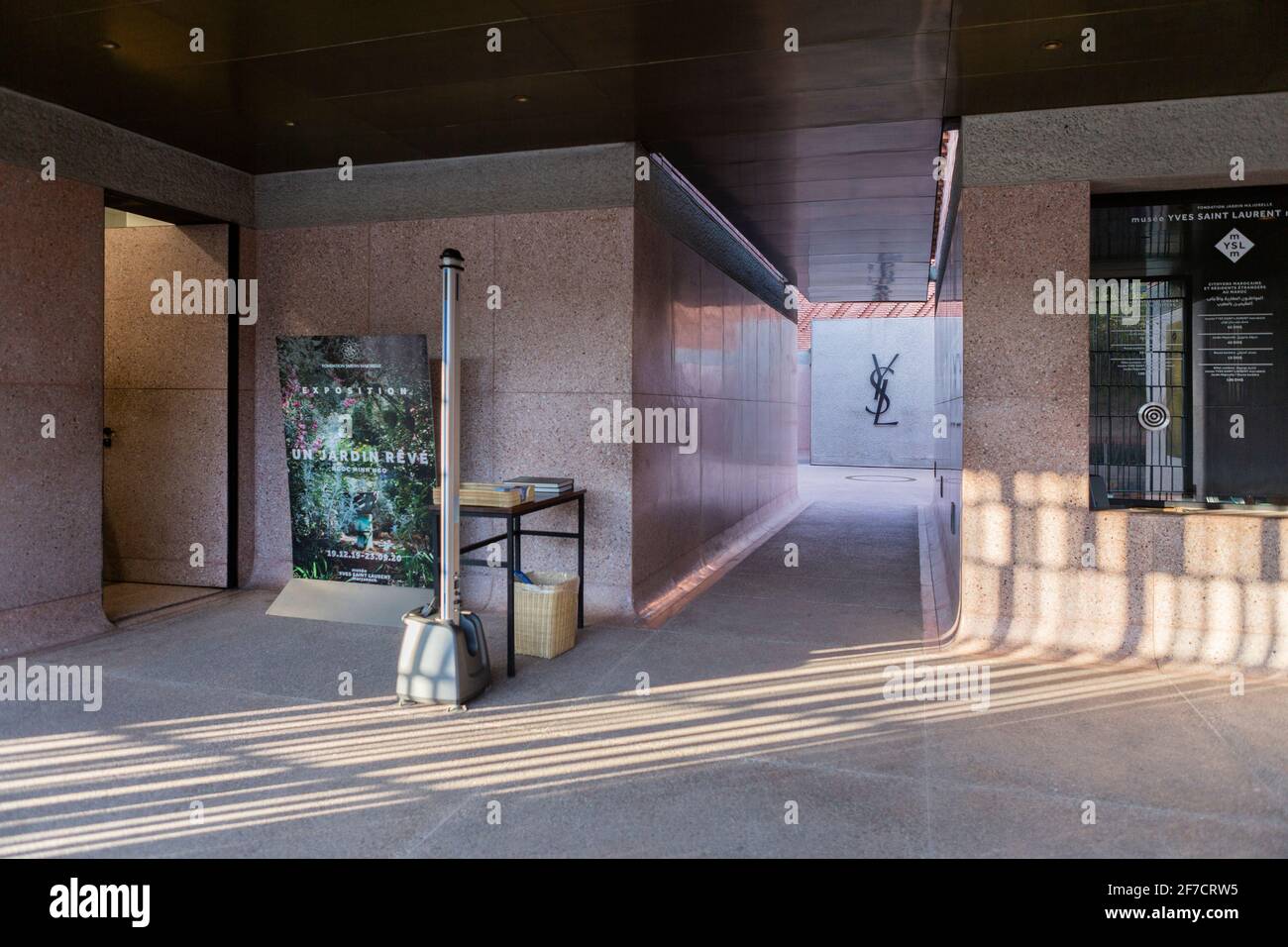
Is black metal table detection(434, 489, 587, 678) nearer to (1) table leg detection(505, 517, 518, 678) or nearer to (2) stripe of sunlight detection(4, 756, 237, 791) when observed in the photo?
(1) table leg detection(505, 517, 518, 678)

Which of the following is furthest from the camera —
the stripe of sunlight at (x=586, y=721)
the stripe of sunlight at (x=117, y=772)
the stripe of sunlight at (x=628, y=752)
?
the stripe of sunlight at (x=586, y=721)

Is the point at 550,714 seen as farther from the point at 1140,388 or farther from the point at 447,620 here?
the point at 1140,388

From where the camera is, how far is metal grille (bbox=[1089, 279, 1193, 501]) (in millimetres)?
4863

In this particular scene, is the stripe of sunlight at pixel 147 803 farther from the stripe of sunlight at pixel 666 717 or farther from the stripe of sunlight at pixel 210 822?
the stripe of sunlight at pixel 666 717

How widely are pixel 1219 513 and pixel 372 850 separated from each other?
444cm

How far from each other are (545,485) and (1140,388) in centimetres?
334

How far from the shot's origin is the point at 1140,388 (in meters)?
4.94

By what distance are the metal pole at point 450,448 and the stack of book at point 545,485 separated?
3.17ft

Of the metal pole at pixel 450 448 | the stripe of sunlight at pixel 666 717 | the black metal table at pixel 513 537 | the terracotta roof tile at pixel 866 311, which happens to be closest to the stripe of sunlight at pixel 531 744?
the stripe of sunlight at pixel 666 717

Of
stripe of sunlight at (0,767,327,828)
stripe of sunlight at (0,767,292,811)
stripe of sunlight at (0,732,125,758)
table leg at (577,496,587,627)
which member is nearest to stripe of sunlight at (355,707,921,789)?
stripe of sunlight at (0,767,327,828)

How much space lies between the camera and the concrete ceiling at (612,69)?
12.2 feet

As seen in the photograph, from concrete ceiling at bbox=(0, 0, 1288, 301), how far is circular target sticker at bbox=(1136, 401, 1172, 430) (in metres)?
1.61

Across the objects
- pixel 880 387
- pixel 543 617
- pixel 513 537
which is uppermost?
pixel 880 387

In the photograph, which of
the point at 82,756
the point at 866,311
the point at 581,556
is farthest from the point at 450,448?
the point at 866,311
